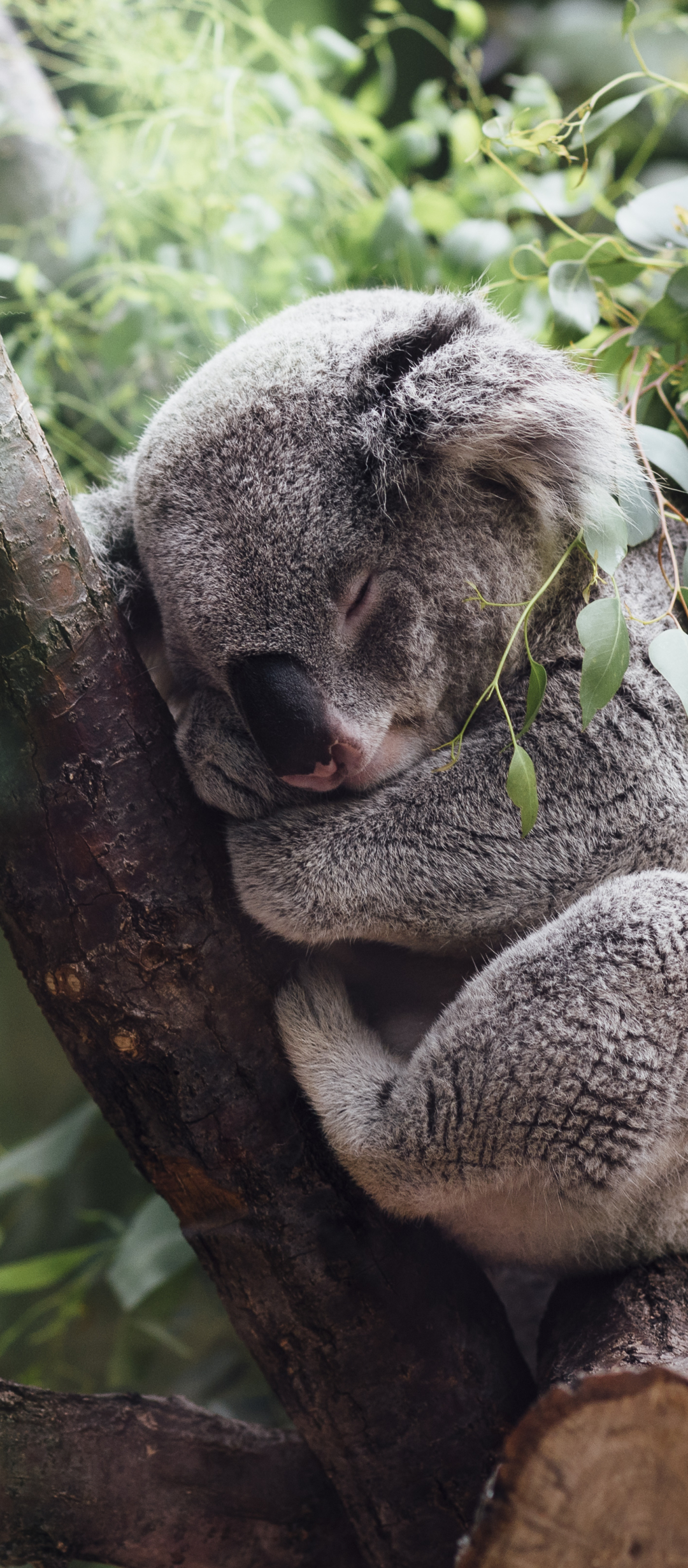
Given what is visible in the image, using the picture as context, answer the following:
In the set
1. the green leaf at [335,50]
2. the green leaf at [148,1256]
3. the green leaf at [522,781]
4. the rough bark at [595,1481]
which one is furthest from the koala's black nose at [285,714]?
the green leaf at [335,50]

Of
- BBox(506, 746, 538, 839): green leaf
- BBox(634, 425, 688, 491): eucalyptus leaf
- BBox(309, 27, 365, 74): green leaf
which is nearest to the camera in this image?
BBox(506, 746, 538, 839): green leaf

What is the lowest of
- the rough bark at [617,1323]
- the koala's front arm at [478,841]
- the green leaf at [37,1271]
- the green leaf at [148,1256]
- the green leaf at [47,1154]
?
the green leaf at [148,1256]

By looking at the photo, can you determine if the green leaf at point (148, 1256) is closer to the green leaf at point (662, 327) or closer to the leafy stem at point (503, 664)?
the leafy stem at point (503, 664)

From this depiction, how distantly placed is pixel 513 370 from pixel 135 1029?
124cm

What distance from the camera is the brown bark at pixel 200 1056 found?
151cm

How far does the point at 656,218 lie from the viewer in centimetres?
208

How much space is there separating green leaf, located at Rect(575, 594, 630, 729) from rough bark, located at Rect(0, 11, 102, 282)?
8.38 feet

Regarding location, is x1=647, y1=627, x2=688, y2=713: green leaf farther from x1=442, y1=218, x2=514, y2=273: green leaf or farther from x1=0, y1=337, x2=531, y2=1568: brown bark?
x1=442, y1=218, x2=514, y2=273: green leaf

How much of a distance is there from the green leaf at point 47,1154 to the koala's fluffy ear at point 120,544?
4.76 feet

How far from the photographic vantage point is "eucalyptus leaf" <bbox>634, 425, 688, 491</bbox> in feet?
6.18

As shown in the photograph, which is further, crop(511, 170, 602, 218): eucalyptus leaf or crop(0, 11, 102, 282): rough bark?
crop(0, 11, 102, 282): rough bark

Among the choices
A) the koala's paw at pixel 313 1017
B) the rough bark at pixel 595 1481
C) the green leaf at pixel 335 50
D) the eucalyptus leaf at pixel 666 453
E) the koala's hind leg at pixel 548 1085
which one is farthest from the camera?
the green leaf at pixel 335 50

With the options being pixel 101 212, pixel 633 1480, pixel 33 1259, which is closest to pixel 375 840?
pixel 633 1480

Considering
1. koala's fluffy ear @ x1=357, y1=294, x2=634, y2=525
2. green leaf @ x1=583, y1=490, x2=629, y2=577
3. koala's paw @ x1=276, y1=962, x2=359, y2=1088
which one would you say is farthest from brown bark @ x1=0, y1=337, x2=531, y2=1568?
green leaf @ x1=583, y1=490, x2=629, y2=577
